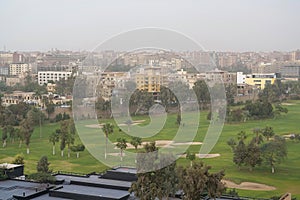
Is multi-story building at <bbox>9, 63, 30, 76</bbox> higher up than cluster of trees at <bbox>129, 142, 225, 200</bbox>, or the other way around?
multi-story building at <bbox>9, 63, 30, 76</bbox>

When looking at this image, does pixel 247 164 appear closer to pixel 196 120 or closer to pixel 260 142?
pixel 260 142

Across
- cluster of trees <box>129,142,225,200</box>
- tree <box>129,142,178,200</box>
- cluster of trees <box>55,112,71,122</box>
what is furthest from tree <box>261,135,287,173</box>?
cluster of trees <box>55,112,71,122</box>

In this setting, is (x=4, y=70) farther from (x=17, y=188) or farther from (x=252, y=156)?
(x=17, y=188)

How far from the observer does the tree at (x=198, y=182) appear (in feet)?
22.6

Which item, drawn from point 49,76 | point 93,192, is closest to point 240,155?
point 93,192

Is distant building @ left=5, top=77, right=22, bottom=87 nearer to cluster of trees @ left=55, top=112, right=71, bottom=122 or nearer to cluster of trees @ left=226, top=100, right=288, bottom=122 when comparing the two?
cluster of trees @ left=55, top=112, right=71, bottom=122

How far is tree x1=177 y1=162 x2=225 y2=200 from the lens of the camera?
6.88 m

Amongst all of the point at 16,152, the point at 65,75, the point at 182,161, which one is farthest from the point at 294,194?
the point at 65,75

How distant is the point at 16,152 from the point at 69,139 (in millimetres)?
1838

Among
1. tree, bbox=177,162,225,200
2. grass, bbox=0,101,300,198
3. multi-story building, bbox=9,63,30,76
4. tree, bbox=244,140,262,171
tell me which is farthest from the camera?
multi-story building, bbox=9,63,30,76

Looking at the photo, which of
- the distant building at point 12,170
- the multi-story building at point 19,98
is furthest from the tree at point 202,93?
the multi-story building at point 19,98

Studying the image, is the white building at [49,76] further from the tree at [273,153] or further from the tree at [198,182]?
the tree at [198,182]

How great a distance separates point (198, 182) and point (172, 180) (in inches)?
22.4

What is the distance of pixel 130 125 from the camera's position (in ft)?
28.9
